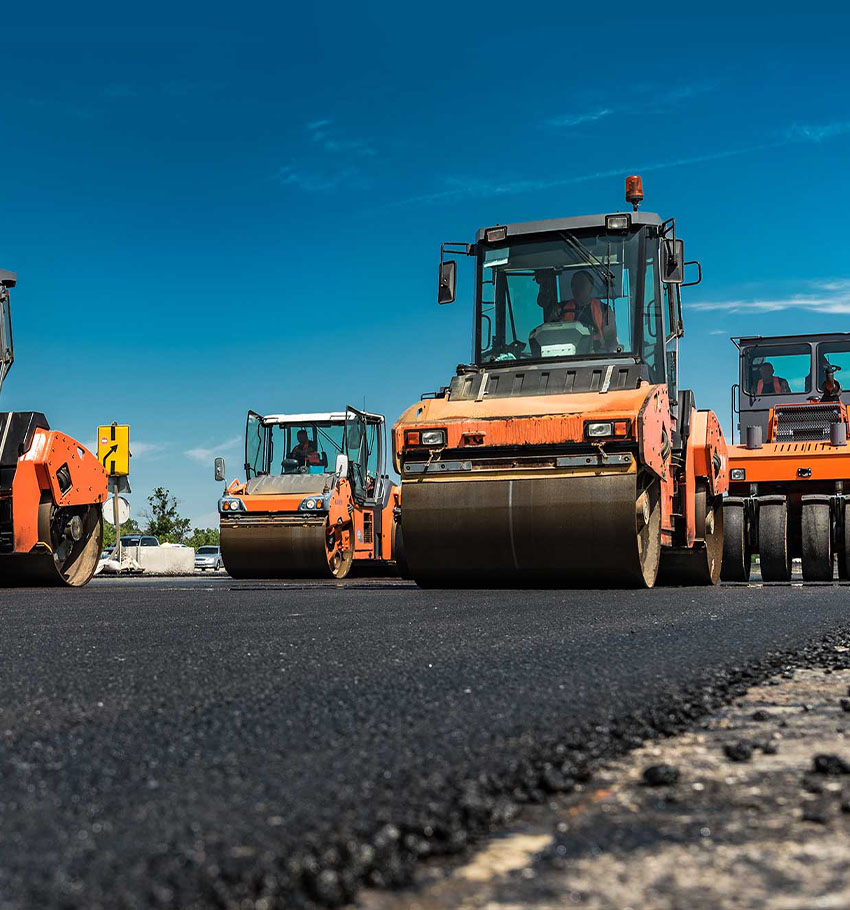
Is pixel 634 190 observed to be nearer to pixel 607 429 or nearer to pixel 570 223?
pixel 570 223

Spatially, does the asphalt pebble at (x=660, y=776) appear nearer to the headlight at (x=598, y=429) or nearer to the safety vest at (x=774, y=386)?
the headlight at (x=598, y=429)

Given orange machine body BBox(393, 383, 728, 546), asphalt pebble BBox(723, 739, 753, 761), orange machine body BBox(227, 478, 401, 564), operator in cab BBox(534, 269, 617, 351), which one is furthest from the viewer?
orange machine body BBox(227, 478, 401, 564)

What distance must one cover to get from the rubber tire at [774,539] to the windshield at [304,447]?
7056mm

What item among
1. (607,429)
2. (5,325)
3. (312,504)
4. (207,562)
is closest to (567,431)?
(607,429)

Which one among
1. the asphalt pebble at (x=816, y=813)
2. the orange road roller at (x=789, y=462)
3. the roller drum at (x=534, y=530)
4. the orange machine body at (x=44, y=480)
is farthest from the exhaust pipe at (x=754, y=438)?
the asphalt pebble at (x=816, y=813)

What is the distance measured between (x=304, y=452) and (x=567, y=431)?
8731 mm

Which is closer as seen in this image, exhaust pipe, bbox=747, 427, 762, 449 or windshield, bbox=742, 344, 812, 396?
exhaust pipe, bbox=747, 427, 762, 449

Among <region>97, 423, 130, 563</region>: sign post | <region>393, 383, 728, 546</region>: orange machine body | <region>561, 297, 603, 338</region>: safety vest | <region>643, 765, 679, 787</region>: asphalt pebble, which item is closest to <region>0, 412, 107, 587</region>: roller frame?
<region>393, 383, 728, 546</region>: orange machine body

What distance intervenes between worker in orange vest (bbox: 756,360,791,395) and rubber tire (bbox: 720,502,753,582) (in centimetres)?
288

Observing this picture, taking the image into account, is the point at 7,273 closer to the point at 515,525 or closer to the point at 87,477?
the point at 87,477

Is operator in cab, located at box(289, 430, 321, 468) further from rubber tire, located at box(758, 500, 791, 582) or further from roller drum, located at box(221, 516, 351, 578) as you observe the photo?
rubber tire, located at box(758, 500, 791, 582)

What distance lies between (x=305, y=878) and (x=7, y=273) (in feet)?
35.0

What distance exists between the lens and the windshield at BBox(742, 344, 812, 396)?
44.1ft

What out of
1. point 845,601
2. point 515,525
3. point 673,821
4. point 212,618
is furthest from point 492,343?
point 673,821
